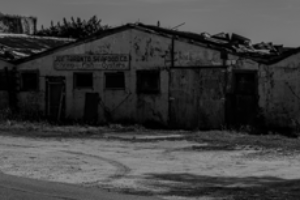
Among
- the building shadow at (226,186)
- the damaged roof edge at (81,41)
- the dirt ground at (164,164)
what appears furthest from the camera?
the damaged roof edge at (81,41)

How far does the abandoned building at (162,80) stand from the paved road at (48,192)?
1332 cm

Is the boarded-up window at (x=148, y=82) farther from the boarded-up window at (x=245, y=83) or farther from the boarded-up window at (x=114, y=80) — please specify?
the boarded-up window at (x=245, y=83)

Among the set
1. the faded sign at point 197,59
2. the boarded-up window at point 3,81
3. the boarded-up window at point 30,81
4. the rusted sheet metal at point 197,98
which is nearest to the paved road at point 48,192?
the rusted sheet metal at point 197,98

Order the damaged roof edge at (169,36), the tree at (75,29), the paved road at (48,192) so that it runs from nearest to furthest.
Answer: the paved road at (48,192) < the damaged roof edge at (169,36) < the tree at (75,29)

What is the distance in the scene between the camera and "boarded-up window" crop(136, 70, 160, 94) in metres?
26.4

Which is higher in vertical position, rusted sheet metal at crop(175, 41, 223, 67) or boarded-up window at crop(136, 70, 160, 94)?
rusted sheet metal at crop(175, 41, 223, 67)

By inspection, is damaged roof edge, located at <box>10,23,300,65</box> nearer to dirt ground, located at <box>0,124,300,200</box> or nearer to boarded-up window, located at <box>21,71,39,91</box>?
boarded-up window, located at <box>21,71,39,91</box>

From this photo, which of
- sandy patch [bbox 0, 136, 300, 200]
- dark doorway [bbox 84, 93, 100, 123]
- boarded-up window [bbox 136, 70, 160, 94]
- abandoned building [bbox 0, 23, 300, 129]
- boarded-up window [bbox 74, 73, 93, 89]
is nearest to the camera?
sandy patch [bbox 0, 136, 300, 200]

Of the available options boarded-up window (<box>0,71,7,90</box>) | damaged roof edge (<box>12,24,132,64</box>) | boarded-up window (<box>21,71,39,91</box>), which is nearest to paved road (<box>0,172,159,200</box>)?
damaged roof edge (<box>12,24,132,64</box>)

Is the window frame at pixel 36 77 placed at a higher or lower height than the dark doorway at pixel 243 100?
higher

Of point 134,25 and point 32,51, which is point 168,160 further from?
point 32,51

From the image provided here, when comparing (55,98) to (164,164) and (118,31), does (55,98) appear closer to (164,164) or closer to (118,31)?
(118,31)

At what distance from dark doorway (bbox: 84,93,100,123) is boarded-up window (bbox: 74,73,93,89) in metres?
0.45

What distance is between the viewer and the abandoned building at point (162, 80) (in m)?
23.8
